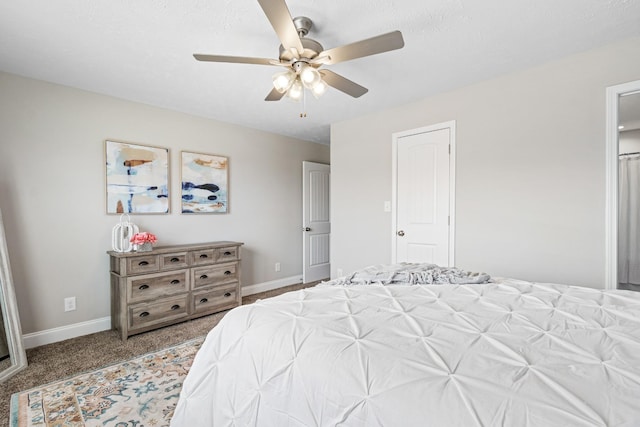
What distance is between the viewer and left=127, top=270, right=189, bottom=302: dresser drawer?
2.88 meters

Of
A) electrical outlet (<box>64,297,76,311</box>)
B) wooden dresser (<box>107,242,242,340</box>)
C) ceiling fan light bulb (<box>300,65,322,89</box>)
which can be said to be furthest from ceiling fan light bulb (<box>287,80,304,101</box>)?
electrical outlet (<box>64,297,76,311</box>)

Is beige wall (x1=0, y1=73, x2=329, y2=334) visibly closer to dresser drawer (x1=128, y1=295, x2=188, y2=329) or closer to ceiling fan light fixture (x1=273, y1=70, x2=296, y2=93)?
dresser drawer (x1=128, y1=295, x2=188, y2=329)

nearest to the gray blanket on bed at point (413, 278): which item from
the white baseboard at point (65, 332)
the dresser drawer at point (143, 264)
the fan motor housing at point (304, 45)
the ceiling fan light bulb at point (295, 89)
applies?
the ceiling fan light bulb at point (295, 89)

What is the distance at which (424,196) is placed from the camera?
3.32m

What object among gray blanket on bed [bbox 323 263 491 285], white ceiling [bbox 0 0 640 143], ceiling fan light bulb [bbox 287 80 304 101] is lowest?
gray blanket on bed [bbox 323 263 491 285]

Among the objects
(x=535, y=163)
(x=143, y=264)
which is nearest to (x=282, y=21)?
(x=535, y=163)

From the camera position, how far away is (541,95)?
256 centimetres

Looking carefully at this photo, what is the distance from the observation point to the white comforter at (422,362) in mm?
749

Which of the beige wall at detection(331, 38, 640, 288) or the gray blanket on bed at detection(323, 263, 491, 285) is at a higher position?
the beige wall at detection(331, 38, 640, 288)

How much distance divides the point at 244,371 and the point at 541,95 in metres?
2.93

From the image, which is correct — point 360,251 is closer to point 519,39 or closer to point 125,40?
point 519,39

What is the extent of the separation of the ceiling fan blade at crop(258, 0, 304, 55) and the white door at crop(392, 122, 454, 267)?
1984 mm

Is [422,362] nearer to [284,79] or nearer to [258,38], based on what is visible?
[284,79]

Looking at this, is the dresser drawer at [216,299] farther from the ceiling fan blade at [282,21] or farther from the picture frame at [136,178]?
the ceiling fan blade at [282,21]
